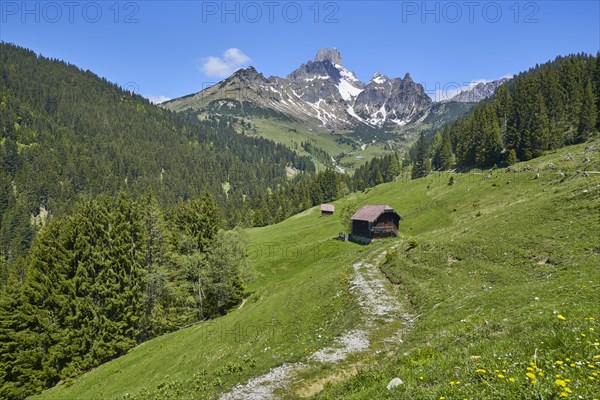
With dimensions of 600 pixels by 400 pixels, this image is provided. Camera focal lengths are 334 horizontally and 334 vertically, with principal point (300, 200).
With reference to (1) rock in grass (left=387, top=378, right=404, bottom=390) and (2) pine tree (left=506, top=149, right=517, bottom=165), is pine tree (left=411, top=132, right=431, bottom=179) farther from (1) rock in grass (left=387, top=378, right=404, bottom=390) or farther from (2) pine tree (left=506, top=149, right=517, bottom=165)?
(1) rock in grass (left=387, top=378, right=404, bottom=390)

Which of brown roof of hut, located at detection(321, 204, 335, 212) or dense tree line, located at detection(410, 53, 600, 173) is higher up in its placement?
dense tree line, located at detection(410, 53, 600, 173)

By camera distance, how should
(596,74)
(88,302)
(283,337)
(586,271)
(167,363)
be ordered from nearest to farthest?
1. (586,271)
2. (283,337)
3. (167,363)
4. (88,302)
5. (596,74)

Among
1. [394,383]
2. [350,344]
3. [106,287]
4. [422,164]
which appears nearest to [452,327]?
[350,344]

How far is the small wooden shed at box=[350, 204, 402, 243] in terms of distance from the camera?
240 ft

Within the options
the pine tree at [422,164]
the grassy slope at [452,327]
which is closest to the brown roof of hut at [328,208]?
the pine tree at [422,164]

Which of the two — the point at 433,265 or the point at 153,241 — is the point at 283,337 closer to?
the point at 433,265

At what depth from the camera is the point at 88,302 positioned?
44844 mm

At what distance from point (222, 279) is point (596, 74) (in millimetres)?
136700

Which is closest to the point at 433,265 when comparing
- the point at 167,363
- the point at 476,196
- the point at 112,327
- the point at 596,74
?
the point at 167,363

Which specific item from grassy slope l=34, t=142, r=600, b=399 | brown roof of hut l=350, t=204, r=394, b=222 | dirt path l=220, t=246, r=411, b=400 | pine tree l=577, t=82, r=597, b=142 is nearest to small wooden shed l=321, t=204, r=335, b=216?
brown roof of hut l=350, t=204, r=394, b=222

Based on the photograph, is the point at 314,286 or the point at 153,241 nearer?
the point at 314,286

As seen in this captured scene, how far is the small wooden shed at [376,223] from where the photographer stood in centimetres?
7300

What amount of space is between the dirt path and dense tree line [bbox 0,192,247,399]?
2664 centimetres

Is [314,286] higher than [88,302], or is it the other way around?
[88,302]
